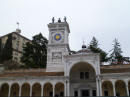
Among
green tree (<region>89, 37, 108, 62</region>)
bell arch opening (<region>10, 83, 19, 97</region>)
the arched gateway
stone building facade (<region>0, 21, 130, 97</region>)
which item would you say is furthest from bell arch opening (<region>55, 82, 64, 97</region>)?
green tree (<region>89, 37, 108, 62</region>)

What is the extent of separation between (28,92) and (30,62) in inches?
601

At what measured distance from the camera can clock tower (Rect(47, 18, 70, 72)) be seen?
2946 cm

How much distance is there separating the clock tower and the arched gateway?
111 inches

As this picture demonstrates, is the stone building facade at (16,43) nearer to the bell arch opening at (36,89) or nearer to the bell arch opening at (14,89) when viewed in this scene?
the bell arch opening at (14,89)

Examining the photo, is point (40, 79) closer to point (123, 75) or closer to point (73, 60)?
point (73, 60)

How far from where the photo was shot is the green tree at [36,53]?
1660 inches

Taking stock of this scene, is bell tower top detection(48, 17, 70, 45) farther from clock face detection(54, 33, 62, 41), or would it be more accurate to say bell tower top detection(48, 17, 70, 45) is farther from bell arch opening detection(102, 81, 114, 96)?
bell arch opening detection(102, 81, 114, 96)

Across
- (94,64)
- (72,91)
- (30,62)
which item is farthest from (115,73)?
(30,62)

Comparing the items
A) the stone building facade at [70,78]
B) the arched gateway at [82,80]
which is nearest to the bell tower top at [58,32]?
the stone building facade at [70,78]

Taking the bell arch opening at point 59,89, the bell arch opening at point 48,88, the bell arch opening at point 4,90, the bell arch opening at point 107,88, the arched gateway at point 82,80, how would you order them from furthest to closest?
1. the bell arch opening at point 4,90
2. the bell arch opening at point 48,88
3. the bell arch opening at point 59,89
4. the arched gateway at point 82,80
5. the bell arch opening at point 107,88

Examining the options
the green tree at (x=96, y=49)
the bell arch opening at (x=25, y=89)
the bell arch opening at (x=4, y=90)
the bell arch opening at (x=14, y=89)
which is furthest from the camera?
the green tree at (x=96, y=49)

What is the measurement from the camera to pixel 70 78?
2720 cm

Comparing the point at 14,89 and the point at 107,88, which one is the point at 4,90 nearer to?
the point at 14,89

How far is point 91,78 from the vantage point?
1067 inches
